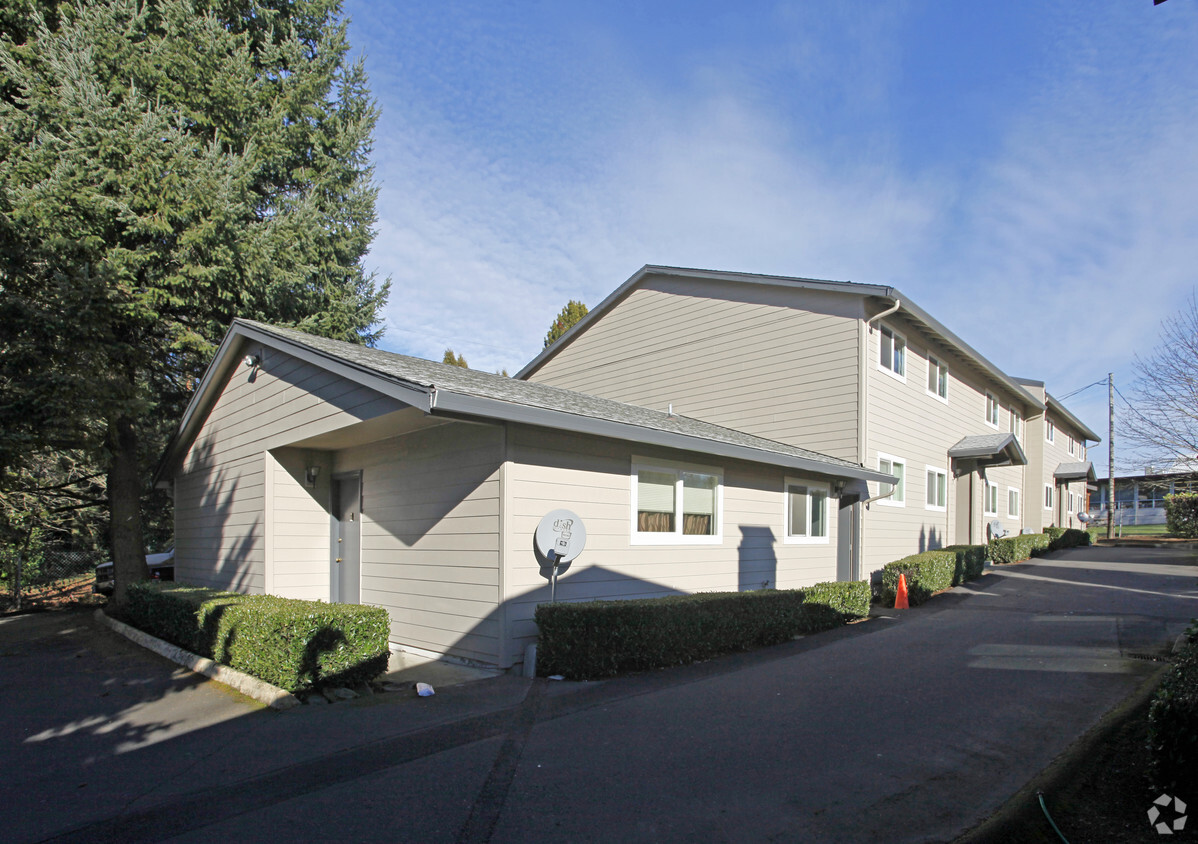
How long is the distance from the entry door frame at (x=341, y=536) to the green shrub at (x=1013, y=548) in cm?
1820

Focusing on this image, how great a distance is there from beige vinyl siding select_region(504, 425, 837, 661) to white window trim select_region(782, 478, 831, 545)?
12cm

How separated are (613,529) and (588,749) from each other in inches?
164

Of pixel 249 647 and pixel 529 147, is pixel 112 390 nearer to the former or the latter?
pixel 249 647

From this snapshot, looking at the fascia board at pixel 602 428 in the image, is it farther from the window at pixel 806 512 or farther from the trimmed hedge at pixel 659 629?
the trimmed hedge at pixel 659 629

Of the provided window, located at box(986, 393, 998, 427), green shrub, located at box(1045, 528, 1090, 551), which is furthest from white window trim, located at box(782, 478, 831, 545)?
green shrub, located at box(1045, 528, 1090, 551)

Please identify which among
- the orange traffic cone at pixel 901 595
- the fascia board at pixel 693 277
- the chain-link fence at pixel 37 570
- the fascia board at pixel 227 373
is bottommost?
the chain-link fence at pixel 37 570

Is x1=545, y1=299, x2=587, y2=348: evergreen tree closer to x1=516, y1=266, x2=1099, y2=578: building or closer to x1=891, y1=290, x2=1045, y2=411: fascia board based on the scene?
x1=516, y1=266, x2=1099, y2=578: building

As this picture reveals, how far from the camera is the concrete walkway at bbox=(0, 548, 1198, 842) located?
4.20 metres

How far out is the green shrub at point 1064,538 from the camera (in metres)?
26.6

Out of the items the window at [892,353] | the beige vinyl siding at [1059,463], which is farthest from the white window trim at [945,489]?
the beige vinyl siding at [1059,463]

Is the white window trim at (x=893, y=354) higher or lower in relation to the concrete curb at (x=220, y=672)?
higher

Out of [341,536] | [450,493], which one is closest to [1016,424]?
[450,493]

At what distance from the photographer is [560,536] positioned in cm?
825

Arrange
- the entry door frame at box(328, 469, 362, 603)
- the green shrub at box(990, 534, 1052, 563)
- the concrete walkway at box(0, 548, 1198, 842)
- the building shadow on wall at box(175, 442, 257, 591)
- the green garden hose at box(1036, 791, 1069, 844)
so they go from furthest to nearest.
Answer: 1. the green shrub at box(990, 534, 1052, 563)
2. the building shadow on wall at box(175, 442, 257, 591)
3. the entry door frame at box(328, 469, 362, 603)
4. the concrete walkway at box(0, 548, 1198, 842)
5. the green garden hose at box(1036, 791, 1069, 844)
